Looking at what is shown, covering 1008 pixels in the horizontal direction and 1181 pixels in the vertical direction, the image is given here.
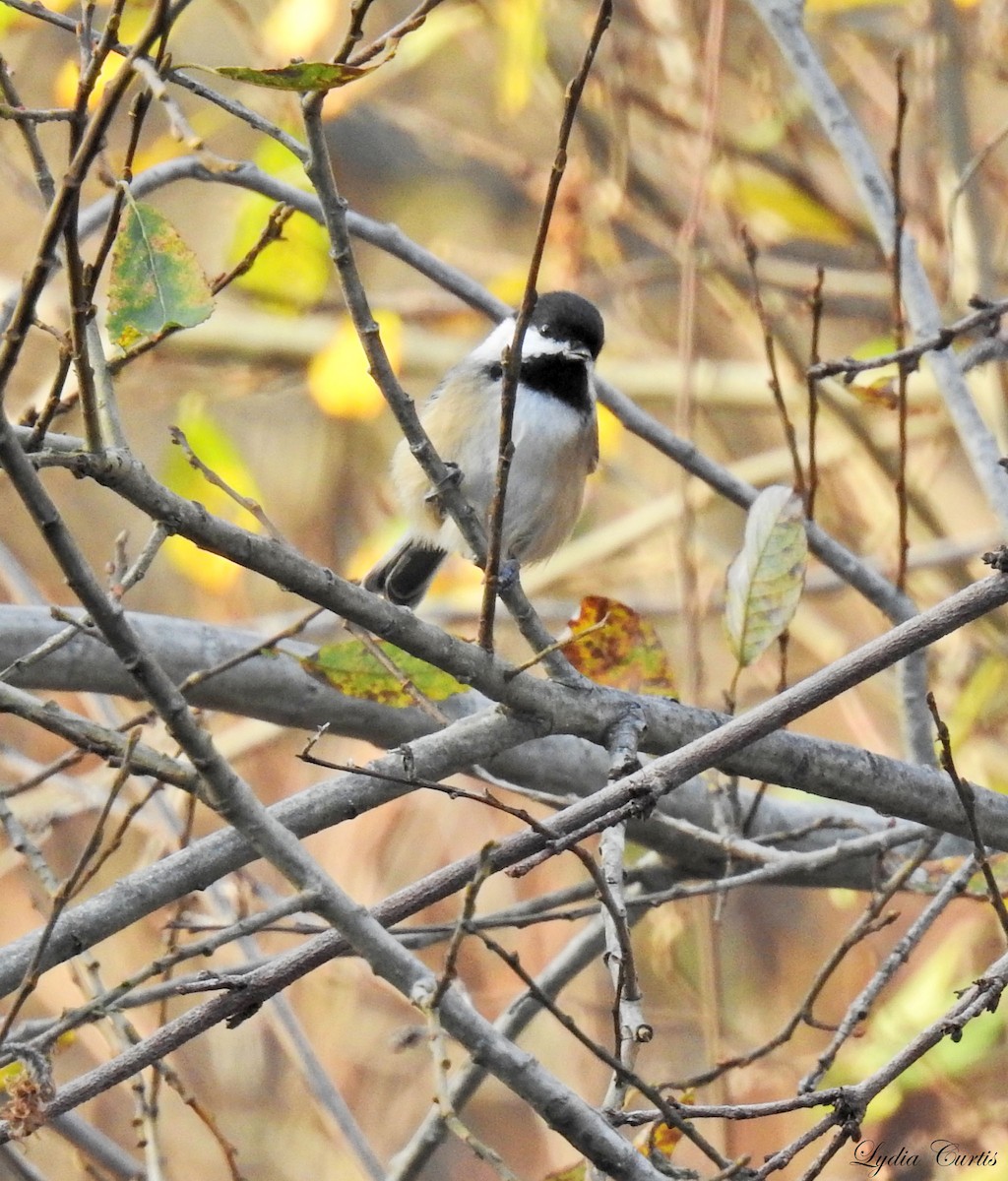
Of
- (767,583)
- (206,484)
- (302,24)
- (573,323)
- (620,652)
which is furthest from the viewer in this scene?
(302,24)

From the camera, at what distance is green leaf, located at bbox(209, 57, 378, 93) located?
4.27 ft

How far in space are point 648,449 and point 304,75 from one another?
4.72 metres

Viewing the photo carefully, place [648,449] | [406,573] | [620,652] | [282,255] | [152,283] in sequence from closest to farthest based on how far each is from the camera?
1. [152,283]
2. [620,652]
3. [406,573]
4. [282,255]
5. [648,449]

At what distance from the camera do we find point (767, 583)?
208 cm

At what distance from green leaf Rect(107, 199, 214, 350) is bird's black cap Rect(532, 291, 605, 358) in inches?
64.2

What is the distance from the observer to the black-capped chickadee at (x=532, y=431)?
314 centimetres

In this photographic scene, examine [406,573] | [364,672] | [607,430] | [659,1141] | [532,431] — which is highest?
[607,430]

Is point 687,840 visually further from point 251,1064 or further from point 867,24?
point 867,24

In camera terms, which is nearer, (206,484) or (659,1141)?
(659,1141)

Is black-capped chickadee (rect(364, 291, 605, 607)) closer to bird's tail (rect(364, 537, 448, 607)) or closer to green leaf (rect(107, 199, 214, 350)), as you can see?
bird's tail (rect(364, 537, 448, 607))

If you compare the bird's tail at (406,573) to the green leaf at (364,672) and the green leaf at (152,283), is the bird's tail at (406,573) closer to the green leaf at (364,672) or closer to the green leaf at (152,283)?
the green leaf at (364,672)

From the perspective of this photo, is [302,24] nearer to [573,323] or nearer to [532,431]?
[573,323]

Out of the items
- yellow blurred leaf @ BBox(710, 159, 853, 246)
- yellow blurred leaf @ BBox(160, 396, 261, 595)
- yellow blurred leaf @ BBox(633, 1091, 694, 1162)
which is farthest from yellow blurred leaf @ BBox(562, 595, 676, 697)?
yellow blurred leaf @ BBox(710, 159, 853, 246)

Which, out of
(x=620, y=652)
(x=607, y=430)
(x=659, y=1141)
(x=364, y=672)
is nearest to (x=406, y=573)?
(x=607, y=430)
